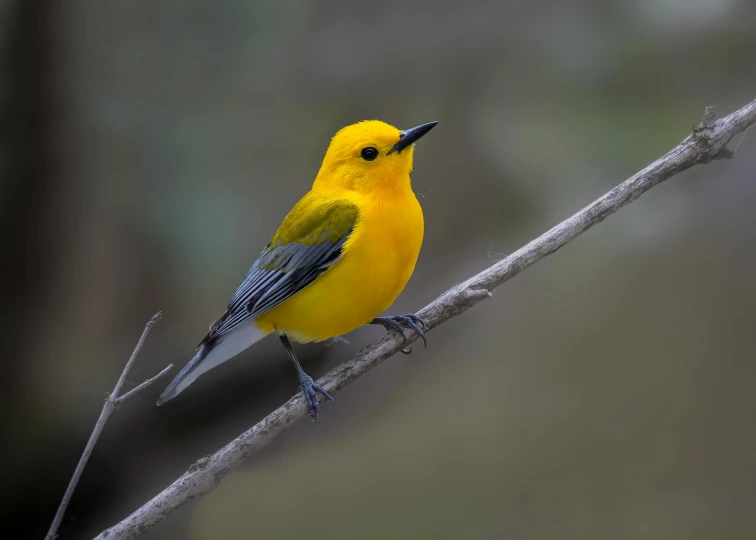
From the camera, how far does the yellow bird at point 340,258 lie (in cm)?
134

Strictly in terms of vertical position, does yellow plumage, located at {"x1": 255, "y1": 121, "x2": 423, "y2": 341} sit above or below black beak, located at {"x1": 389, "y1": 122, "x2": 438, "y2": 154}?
below

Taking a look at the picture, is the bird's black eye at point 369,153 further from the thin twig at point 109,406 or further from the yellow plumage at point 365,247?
the thin twig at point 109,406

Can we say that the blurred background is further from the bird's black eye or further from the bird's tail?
the bird's black eye

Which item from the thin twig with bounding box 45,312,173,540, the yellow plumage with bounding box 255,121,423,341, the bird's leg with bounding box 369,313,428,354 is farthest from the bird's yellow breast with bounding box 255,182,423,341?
the thin twig with bounding box 45,312,173,540

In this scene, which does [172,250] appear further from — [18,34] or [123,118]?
[18,34]

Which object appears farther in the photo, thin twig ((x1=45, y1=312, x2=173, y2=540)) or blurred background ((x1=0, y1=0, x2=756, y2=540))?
blurred background ((x1=0, y1=0, x2=756, y2=540))

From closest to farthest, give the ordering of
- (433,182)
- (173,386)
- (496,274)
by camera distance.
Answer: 1. (496,274)
2. (173,386)
3. (433,182)

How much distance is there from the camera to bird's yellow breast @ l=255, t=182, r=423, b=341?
133 centimetres

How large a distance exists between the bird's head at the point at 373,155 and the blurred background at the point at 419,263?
1.22 ft

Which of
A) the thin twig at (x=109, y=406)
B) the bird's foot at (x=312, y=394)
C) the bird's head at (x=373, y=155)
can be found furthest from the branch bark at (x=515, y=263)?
the bird's head at (x=373, y=155)

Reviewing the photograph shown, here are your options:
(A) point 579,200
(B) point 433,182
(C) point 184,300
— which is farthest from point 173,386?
(A) point 579,200

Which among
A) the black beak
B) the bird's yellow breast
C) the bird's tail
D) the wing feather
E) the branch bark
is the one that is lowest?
the branch bark

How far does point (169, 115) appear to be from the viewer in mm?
1864

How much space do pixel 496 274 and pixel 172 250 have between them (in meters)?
0.90
